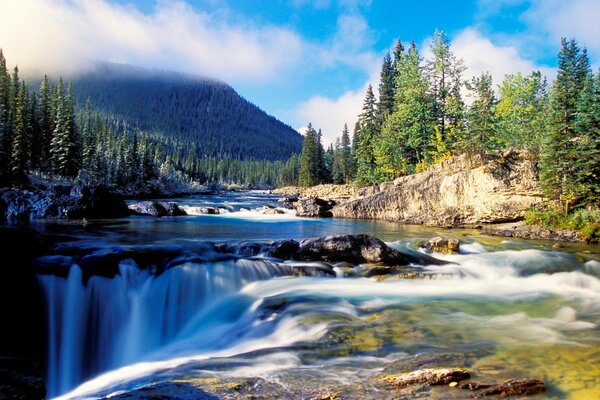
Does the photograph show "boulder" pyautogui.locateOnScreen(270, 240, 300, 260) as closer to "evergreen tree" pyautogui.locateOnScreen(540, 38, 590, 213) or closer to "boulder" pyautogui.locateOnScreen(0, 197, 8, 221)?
"evergreen tree" pyautogui.locateOnScreen(540, 38, 590, 213)

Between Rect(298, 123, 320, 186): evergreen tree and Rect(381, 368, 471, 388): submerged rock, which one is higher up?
Rect(298, 123, 320, 186): evergreen tree

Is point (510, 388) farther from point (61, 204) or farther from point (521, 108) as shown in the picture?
point (521, 108)

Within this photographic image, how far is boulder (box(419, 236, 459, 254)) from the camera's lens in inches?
721

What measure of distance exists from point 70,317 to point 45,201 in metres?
22.2

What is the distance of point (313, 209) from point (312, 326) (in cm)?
2966

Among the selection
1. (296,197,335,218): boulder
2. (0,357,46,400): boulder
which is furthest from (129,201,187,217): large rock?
(0,357,46,400): boulder

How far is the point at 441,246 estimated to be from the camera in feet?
60.6

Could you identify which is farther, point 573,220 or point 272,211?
point 272,211

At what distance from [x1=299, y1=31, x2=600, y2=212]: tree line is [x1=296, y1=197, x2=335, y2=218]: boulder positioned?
13.0 meters

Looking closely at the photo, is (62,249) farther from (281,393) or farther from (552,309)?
(552,309)

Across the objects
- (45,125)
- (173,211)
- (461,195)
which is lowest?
(173,211)

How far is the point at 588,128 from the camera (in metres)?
25.5

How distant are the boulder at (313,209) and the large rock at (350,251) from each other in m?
22.4

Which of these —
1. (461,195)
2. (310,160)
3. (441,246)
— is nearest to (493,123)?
(461,195)
